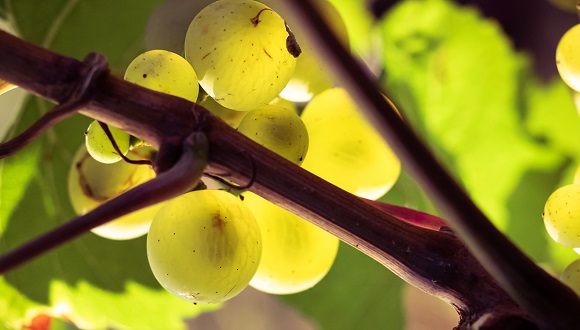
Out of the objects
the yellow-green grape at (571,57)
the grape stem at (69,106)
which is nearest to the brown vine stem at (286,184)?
the grape stem at (69,106)

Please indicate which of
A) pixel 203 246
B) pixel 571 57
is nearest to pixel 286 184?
pixel 203 246

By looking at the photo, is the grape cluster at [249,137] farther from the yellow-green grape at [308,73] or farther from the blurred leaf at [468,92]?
the blurred leaf at [468,92]

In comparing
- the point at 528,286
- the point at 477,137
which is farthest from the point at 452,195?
the point at 477,137

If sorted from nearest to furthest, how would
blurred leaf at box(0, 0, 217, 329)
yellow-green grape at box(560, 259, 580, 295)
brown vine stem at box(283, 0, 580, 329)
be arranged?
1. brown vine stem at box(283, 0, 580, 329)
2. yellow-green grape at box(560, 259, 580, 295)
3. blurred leaf at box(0, 0, 217, 329)

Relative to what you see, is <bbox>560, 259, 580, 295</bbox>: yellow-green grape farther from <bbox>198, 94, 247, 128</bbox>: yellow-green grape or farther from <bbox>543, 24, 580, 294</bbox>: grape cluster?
<bbox>198, 94, 247, 128</bbox>: yellow-green grape

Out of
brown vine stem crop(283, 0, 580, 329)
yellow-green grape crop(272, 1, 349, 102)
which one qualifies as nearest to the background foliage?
yellow-green grape crop(272, 1, 349, 102)

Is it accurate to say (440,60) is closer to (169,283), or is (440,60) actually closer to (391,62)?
(391,62)
